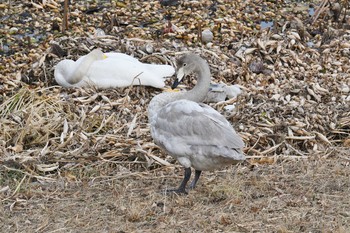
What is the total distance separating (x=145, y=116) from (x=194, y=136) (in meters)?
1.88

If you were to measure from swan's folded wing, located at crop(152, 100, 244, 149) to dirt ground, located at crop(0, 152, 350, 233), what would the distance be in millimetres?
387

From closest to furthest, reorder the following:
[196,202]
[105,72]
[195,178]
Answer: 1. [196,202]
2. [195,178]
3. [105,72]

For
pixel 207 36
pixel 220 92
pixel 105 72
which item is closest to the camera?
pixel 220 92

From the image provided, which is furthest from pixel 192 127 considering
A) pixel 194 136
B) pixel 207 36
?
pixel 207 36

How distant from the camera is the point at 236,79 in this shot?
8633mm

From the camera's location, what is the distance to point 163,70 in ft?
27.2

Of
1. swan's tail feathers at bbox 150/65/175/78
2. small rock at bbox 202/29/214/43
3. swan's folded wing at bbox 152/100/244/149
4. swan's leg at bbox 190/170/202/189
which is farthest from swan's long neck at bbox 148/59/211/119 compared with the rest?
small rock at bbox 202/29/214/43

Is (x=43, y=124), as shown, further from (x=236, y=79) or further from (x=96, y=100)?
(x=236, y=79)

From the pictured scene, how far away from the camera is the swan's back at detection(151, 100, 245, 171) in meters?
5.71

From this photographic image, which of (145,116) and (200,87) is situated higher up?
(200,87)

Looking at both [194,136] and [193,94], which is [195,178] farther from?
[193,94]

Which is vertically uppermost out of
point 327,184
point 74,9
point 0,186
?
point 327,184

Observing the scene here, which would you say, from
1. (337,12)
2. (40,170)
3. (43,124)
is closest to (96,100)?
(43,124)

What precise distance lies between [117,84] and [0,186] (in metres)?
2.06
